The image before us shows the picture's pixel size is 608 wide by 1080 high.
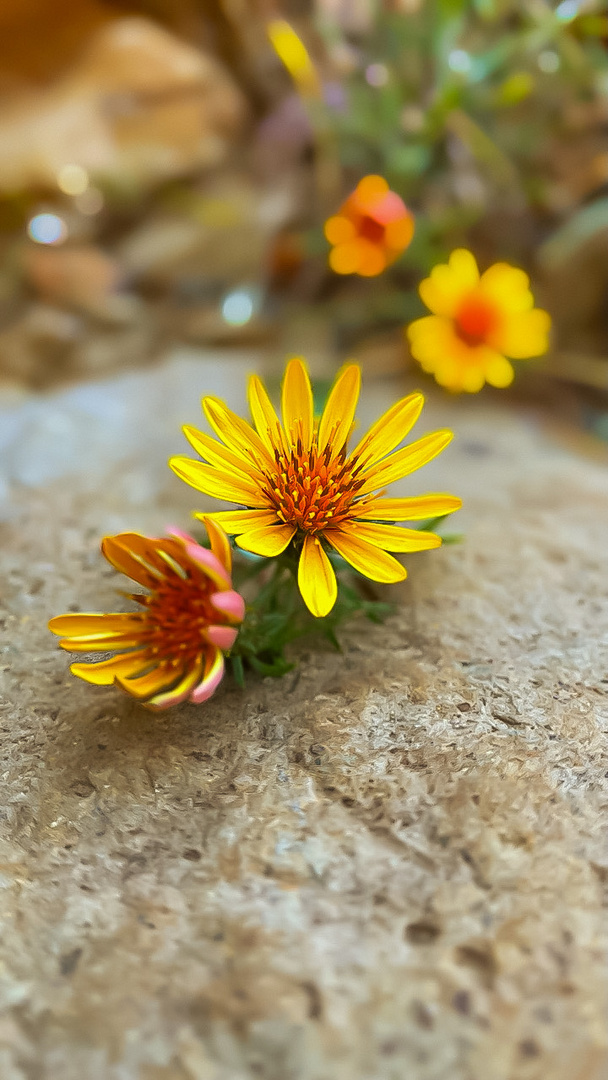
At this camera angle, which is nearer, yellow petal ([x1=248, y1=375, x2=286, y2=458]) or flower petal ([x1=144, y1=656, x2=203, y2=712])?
flower petal ([x1=144, y1=656, x2=203, y2=712])

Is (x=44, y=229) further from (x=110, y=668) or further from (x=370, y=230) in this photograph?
(x=110, y=668)

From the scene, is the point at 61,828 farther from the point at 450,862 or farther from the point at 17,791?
the point at 450,862

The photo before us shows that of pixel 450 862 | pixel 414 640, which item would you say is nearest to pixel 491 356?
pixel 414 640

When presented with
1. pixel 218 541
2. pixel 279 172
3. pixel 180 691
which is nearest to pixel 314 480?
pixel 218 541

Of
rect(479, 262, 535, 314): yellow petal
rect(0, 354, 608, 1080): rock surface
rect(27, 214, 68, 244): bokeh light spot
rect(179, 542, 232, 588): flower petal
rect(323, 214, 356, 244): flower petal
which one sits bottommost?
rect(0, 354, 608, 1080): rock surface

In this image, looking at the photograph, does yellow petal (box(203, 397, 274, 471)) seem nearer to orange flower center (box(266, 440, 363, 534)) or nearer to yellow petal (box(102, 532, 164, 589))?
orange flower center (box(266, 440, 363, 534))

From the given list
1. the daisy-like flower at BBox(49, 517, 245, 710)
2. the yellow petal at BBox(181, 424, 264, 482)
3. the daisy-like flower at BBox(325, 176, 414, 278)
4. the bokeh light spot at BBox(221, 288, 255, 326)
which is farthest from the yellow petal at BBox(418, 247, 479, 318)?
the daisy-like flower at BBox(49, 517, 245, 710)
